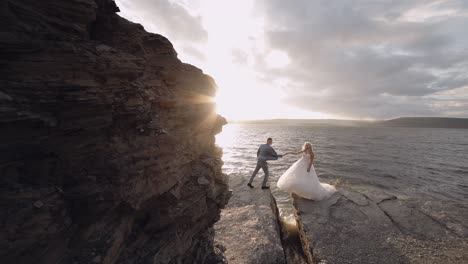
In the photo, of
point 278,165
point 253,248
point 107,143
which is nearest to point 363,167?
point 278,165

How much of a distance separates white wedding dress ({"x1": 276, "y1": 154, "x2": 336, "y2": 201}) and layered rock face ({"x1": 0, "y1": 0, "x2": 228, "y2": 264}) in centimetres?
589

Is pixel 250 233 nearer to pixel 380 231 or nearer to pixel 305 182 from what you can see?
pixel 305 182

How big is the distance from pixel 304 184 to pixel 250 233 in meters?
3.93

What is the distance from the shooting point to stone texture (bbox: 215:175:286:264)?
685 cm

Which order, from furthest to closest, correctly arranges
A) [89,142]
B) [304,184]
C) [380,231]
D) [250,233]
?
[304,184] < [250,233] < [380,231] < [89,142]

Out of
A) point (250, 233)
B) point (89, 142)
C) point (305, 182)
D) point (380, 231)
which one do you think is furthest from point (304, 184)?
point (89, 142)

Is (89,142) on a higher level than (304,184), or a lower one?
higher

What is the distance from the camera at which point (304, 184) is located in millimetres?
9945

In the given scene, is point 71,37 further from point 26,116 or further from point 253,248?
point 253,248

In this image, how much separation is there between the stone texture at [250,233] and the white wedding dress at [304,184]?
1.49 m

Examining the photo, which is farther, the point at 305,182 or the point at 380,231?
the point at 305,182

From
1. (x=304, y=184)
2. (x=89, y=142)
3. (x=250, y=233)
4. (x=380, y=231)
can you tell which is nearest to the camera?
(x=89, y=142)

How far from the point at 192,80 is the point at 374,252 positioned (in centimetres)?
873

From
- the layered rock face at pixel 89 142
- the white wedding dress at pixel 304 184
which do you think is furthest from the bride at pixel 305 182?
the layered rock face at pixel 89 142
